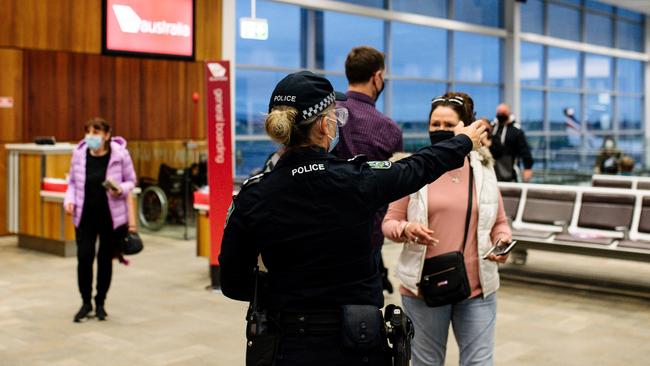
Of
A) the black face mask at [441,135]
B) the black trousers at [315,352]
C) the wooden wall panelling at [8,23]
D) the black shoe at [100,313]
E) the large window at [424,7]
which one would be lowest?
the black shoe at [100,313]

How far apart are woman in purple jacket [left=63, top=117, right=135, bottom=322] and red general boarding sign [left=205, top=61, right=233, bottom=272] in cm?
105

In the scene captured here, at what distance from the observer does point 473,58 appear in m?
20.2

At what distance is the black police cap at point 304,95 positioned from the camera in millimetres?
2168

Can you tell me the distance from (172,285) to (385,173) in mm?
6107

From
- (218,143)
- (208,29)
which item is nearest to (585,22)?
(208,29)

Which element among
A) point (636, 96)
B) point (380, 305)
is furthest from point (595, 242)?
point (636, 96)

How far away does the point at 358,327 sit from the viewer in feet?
7.07

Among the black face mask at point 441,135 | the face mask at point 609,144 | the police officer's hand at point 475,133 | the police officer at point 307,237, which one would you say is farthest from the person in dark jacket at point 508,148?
the police officer at point 307,237

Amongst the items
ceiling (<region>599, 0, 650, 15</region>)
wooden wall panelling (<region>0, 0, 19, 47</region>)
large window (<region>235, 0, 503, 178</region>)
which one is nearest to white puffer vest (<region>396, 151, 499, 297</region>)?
wooden wall panelling (<region>0, 0, 19, 47</region>)

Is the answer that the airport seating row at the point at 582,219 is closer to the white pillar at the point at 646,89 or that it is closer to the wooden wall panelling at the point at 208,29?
the wooden wall panelling at the point at 208,29

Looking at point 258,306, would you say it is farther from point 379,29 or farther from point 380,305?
point 379,29

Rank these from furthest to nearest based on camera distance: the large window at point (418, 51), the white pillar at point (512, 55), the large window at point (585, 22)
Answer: the large window at point (585, 22)
the white pillar at point (512, 55)
the large window at point (418, 51)

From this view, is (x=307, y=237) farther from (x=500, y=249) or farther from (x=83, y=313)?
(x=83, y=313)

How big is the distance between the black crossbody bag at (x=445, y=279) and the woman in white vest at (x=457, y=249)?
3 cm
